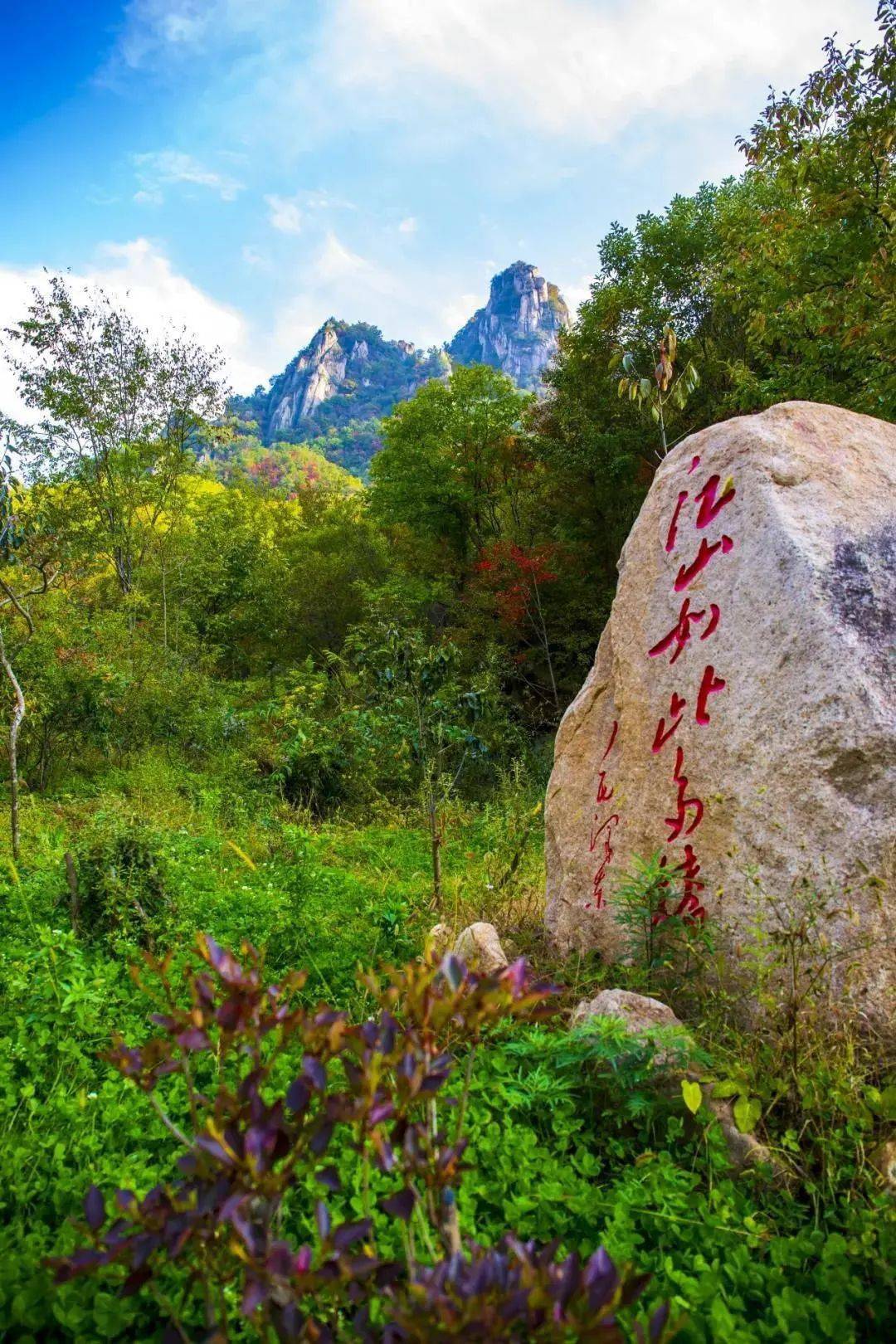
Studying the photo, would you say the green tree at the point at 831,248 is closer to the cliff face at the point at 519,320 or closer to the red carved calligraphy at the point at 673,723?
the red carved calligraphy at the point at 673,723

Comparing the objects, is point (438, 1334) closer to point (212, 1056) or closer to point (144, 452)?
point (212, 1056)

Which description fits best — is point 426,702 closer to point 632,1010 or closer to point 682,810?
point 682,810

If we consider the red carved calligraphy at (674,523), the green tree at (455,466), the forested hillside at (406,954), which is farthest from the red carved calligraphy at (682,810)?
the green tree at (455,466)

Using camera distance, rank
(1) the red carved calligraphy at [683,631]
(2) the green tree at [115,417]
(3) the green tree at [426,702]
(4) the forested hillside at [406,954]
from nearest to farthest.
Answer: (4) the forested hillside at [406,954]
(1) the red carved calligraphy at [683,631]
(3) the green tree at [426,702]
(2) the green tree at [115,417]

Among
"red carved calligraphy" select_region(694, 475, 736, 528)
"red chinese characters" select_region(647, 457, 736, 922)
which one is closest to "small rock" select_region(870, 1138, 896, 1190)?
"red chinese characters" select_region(647, 457, 736, 922)

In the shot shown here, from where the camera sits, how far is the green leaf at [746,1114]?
1997mm

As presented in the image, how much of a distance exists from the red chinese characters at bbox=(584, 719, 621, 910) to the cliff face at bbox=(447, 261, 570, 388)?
12800 centimetres

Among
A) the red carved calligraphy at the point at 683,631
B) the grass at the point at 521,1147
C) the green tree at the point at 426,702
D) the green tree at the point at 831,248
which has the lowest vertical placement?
the grass at the point at 521,1147

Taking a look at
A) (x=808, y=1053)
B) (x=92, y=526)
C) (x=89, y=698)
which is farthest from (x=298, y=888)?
(x=92, y=526)

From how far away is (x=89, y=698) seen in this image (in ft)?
31.2

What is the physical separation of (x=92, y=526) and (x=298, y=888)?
1139cm

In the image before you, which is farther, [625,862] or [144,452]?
[144,452]

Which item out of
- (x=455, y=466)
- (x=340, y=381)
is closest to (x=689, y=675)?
(x=455, y=466)

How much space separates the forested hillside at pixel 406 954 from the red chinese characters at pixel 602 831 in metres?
0.35
